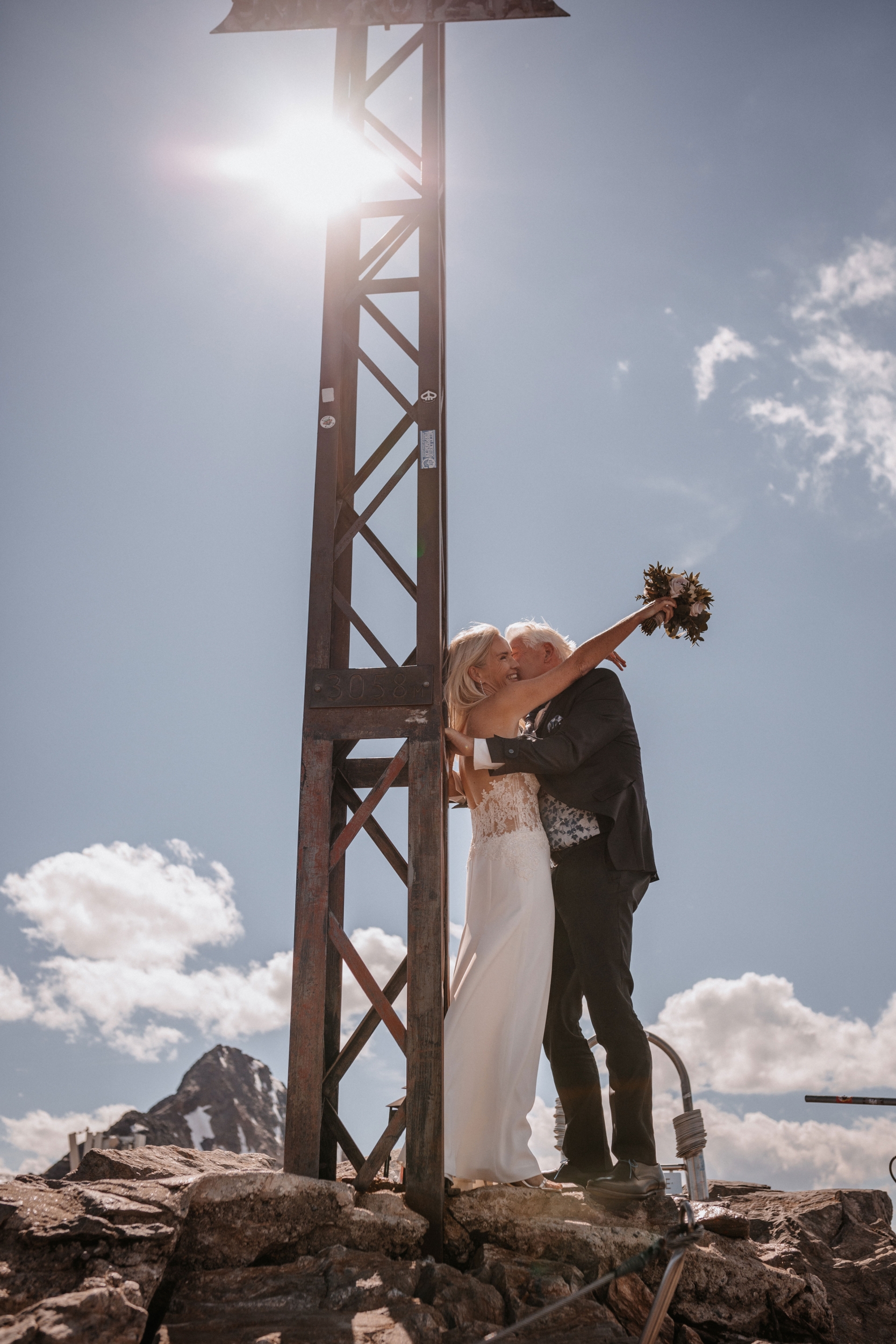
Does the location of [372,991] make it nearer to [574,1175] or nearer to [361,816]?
[361,816]

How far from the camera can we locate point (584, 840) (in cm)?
457

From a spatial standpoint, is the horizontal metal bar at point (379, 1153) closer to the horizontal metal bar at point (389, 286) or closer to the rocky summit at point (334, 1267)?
the rocky summit at point (334, 1267)

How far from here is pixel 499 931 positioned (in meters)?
4.38

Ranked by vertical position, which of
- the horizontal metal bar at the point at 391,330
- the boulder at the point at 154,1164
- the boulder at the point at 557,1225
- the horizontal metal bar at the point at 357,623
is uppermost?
the horizontal metal bar at the point at 391,330

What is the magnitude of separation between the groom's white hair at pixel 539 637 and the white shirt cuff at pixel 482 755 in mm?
805

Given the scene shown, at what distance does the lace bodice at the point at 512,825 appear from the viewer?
4.51m

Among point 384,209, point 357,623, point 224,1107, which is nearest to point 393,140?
point 384,209

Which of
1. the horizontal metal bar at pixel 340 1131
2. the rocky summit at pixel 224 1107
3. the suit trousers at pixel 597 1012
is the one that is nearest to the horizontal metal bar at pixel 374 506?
the suit trousers at pixel 597 1012

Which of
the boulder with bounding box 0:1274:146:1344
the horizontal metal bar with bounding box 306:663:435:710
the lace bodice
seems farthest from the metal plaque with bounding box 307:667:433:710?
the boulder with bounding box 0:1274:146:1344

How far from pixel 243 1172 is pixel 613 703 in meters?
2.61

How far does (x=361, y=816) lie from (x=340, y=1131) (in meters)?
1.31

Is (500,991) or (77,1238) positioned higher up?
(500,991)

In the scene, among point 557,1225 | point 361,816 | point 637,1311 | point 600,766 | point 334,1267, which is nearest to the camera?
point 334,1267

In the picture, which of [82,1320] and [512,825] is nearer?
[82,1320]
